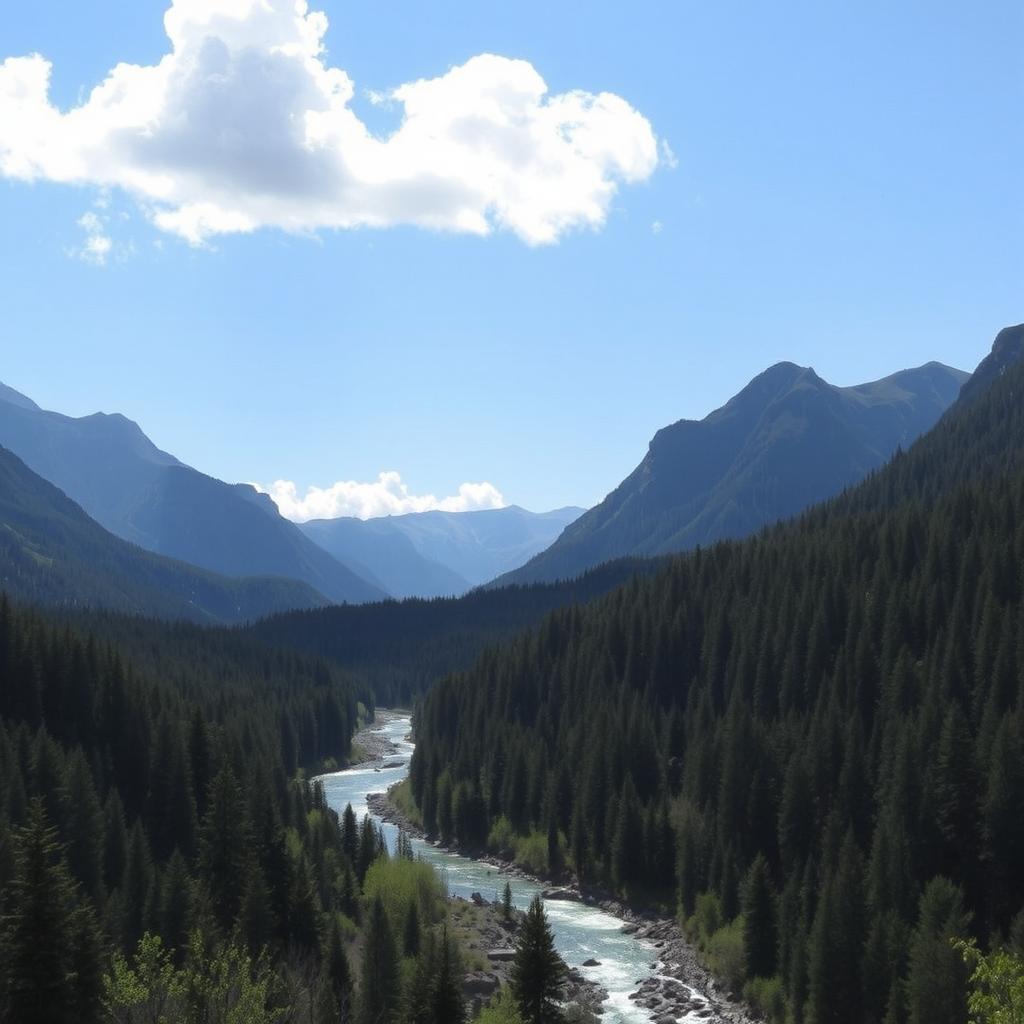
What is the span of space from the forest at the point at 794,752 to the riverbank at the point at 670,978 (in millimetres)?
1752

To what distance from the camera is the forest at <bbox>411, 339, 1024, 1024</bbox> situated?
264 feet

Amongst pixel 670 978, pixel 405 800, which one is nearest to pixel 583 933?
pixel 670 978

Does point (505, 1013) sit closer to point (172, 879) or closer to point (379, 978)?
point (379, 978)

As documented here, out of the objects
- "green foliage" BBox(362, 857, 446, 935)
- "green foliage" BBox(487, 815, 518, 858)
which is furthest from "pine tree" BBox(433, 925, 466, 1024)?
"green foliage" BBox(487, 815, 518, 858)

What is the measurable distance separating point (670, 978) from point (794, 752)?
2935cm

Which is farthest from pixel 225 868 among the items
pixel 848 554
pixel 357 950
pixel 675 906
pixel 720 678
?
pixel 848 554

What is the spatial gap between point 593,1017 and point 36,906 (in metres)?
44.4

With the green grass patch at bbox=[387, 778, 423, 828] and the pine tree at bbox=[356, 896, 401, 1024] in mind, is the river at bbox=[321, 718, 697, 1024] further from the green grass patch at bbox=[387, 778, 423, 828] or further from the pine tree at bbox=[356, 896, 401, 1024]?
the pine tree at bbox=[356, 896, 401, 1024]

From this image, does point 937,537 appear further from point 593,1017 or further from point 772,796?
point 593,1017

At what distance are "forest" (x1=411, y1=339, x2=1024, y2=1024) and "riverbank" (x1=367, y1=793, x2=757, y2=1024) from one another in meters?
1.75

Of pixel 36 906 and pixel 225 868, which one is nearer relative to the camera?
pixel 36 906

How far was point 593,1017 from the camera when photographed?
244 feet

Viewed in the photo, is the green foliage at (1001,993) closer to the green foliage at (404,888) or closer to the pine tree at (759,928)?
the pine tree at (759,928)

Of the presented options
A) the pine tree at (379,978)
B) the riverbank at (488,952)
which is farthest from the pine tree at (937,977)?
the pine tree at (379,978)
